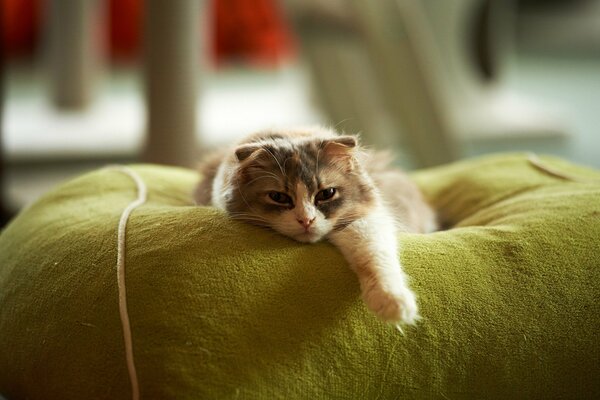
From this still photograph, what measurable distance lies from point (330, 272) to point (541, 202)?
0.50 metres

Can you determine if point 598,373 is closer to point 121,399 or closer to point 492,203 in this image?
point 492,203

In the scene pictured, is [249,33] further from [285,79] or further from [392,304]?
[392,304]

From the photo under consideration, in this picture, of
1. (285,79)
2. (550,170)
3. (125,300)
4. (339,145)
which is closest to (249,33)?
(285,79)

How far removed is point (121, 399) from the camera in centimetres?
114

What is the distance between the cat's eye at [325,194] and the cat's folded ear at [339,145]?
0.24ft

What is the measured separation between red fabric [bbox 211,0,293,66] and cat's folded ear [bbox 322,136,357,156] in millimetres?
3801

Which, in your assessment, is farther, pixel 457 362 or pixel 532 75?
pixel 532 75

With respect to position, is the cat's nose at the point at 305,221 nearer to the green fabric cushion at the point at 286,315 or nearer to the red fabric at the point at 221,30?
the green fabric cushion at the point at 286,315

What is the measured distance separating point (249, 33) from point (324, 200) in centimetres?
404

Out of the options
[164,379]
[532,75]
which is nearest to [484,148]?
[532,75]

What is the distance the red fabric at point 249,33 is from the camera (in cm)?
512

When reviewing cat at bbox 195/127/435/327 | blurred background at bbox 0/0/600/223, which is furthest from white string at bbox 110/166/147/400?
blurred background at bbox 0/0/600/223

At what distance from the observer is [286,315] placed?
1.19 m

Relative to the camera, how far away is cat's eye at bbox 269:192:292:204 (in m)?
A: 1.36
